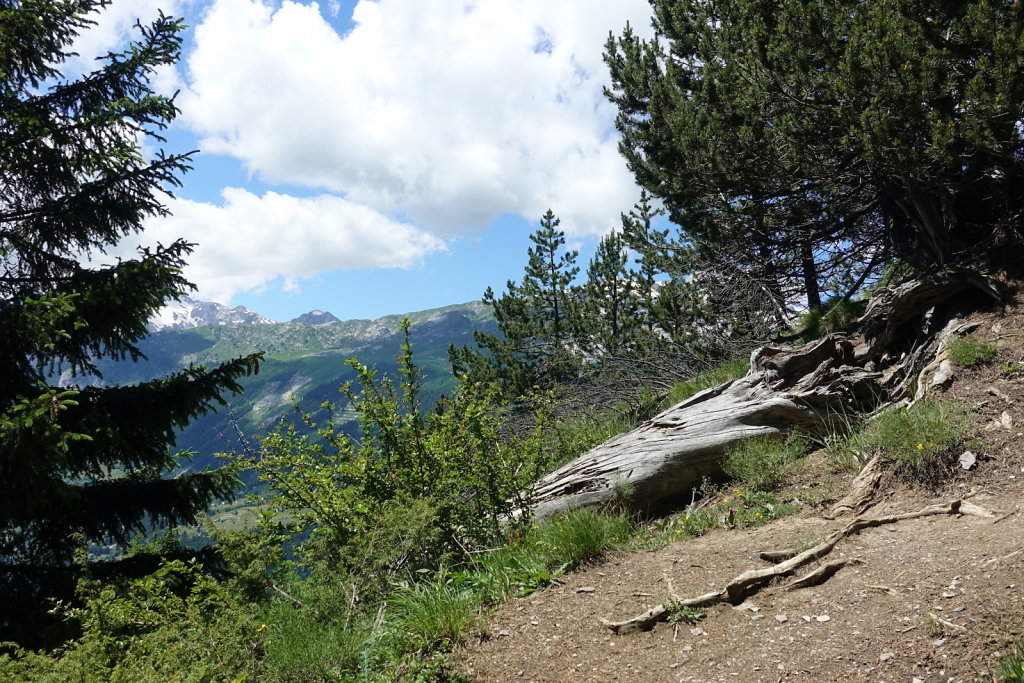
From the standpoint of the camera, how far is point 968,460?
5.34 metres

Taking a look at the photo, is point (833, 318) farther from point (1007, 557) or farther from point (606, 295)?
point (606, 295)

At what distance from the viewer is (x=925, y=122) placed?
664 cm

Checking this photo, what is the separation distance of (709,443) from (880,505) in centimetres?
210

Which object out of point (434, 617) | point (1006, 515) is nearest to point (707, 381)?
point (1006, 515)

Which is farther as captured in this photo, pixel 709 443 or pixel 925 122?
pixel 709 443

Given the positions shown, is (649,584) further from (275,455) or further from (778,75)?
(778,75)

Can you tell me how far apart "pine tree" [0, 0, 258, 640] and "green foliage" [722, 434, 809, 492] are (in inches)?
244

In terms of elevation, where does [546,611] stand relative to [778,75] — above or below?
below

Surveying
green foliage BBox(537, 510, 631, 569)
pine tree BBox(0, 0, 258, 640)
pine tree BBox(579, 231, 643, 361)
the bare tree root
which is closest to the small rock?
the bare tree root

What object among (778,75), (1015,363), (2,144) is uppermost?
(2,144)

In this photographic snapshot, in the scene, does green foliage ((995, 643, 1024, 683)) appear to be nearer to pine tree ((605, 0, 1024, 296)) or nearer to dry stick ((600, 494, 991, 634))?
dry stick ((600, 494, 991, 634))

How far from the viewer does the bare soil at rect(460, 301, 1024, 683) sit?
3297 mm

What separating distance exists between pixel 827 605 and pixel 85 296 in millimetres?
8197

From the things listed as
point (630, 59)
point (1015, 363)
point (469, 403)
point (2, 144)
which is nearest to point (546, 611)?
point (469, 403)
